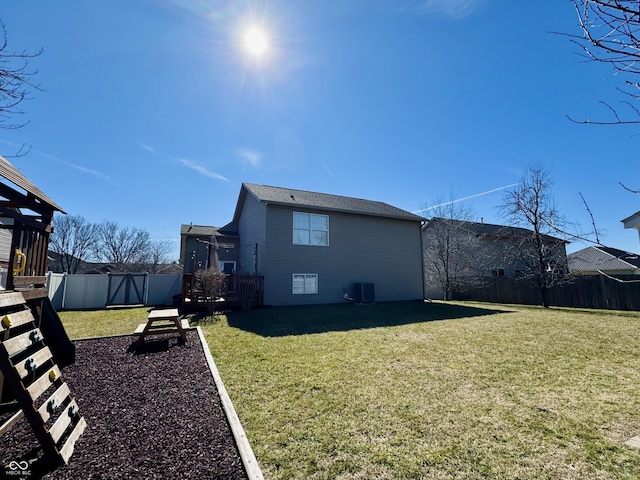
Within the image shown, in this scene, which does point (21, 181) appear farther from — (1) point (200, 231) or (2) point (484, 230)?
(2) point (484, 230)

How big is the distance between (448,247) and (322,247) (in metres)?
10.4

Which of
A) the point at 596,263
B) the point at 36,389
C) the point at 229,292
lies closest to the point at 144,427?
the point at 36,389

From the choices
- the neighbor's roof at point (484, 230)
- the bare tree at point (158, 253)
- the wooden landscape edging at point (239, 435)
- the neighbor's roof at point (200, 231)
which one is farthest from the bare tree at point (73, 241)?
the neighbor's roof at point (484, 230)

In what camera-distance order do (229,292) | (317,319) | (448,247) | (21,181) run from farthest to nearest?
(448,247)
(229,292)
(317,319)
(21,181)

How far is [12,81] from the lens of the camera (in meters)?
3.50

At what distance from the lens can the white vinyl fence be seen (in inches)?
497

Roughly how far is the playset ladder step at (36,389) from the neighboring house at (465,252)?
63.4 feet

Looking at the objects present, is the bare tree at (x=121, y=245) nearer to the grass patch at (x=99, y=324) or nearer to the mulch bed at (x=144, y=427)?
the grass patch at (x=99, y=324)

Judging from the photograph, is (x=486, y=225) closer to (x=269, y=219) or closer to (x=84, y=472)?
(x=269, y=219)

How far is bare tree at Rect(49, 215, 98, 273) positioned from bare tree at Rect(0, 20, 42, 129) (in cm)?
3881

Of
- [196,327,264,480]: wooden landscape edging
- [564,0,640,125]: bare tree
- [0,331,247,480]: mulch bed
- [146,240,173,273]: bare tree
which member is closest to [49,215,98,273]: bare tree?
[146,240,173,273]: bare tree

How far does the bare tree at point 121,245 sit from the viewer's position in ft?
116

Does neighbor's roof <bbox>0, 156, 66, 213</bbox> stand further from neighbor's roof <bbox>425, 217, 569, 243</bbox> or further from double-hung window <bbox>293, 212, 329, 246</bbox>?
neighbor's roof <bbox>425, 217, 569, 243</bbox>

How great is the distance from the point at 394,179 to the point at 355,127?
481 cm
